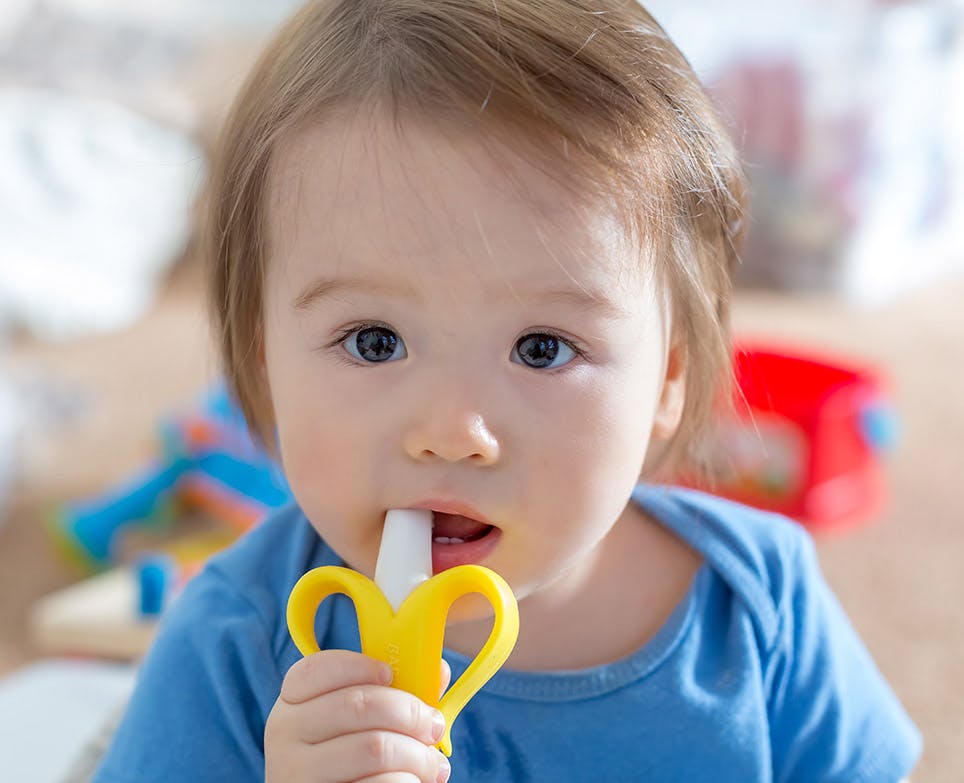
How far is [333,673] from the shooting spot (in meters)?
0.55

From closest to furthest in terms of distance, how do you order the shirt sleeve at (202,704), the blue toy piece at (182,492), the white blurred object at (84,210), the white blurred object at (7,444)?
the shirt sleeve at (202,704)
the blue toy piece at (182,492)
the white blurred object at (7,444)
the white blurred object at (84,210)

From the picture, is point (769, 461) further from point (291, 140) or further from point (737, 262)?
point (291, 140)

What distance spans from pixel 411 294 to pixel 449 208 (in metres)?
0.04

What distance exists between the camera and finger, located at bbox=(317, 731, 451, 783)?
53cm

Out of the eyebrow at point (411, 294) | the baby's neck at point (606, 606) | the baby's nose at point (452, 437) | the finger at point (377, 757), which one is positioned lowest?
the baby's neck at point (606, 606)

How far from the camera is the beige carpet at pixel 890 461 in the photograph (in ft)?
3.95

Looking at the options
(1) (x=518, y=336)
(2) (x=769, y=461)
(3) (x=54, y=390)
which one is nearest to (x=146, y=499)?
(3) (x=54, y=390)

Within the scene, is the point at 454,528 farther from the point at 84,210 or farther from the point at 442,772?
the point at 84,210

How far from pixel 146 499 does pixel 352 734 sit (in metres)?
0.99

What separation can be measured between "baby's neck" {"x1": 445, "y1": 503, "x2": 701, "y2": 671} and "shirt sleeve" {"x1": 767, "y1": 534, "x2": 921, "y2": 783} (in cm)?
7

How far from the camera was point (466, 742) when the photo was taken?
27.1 inches

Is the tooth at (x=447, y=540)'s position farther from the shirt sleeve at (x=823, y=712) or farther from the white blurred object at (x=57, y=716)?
the white blurred object at (x=57, y=716)

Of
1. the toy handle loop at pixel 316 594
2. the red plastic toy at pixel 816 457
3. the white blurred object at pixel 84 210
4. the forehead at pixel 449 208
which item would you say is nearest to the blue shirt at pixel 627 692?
the toy handle loop at pixel 316 594

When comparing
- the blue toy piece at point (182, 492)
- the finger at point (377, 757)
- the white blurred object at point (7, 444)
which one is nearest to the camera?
the finger at point (377, 757)
